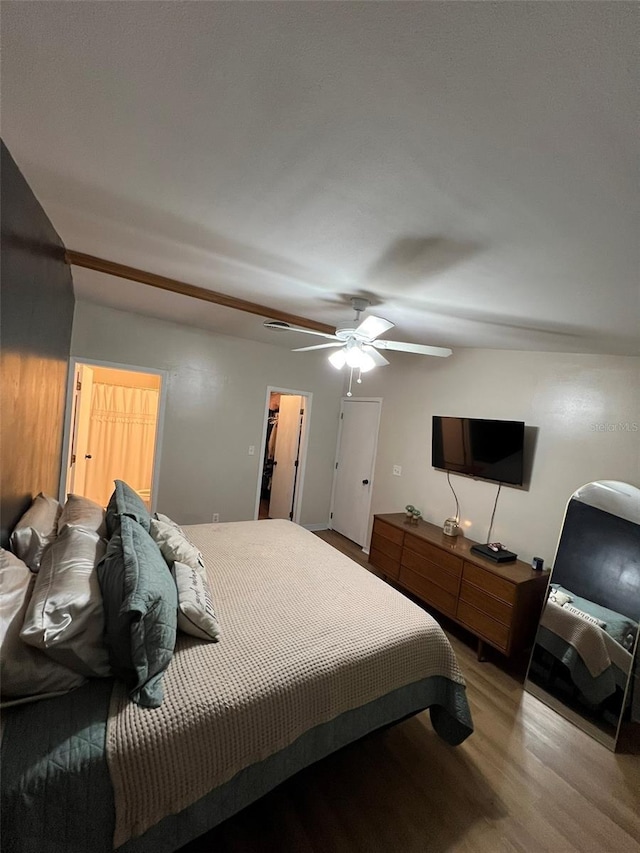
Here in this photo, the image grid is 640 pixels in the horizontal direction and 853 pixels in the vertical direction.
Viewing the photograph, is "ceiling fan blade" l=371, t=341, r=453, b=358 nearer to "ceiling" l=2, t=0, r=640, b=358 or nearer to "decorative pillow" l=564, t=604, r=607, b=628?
"ceiling" l=2, t=0, r=640, b=358

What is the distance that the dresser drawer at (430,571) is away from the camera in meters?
2.96

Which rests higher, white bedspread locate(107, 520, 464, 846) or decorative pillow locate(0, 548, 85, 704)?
decorative pillow locate(0, 548, 85, 704)

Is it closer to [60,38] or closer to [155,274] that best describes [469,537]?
[155,274]

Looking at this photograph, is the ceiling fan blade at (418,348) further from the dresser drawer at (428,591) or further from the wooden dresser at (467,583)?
the dresser drawer at (428,591)

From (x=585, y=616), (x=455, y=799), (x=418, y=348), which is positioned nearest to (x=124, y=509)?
(x=418, y=348)

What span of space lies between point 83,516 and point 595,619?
3.12 meters

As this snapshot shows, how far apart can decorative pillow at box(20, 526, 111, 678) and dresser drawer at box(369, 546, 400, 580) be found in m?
2.74

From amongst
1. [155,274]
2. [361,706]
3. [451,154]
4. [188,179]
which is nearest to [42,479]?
[155,274]

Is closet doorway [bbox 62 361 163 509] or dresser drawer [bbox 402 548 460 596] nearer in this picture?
dresser drawer [bbox 402 548 460 596]

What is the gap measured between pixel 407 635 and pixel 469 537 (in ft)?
6.21

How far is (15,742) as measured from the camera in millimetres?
1039

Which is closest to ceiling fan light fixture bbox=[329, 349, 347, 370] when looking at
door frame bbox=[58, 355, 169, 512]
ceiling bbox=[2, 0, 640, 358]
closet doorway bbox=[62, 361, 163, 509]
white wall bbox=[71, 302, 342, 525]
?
ceiling bbox=[2, 0, 640, 358]

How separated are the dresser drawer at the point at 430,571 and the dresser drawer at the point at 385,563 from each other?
135 mm

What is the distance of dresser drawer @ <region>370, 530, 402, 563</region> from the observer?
353cm
